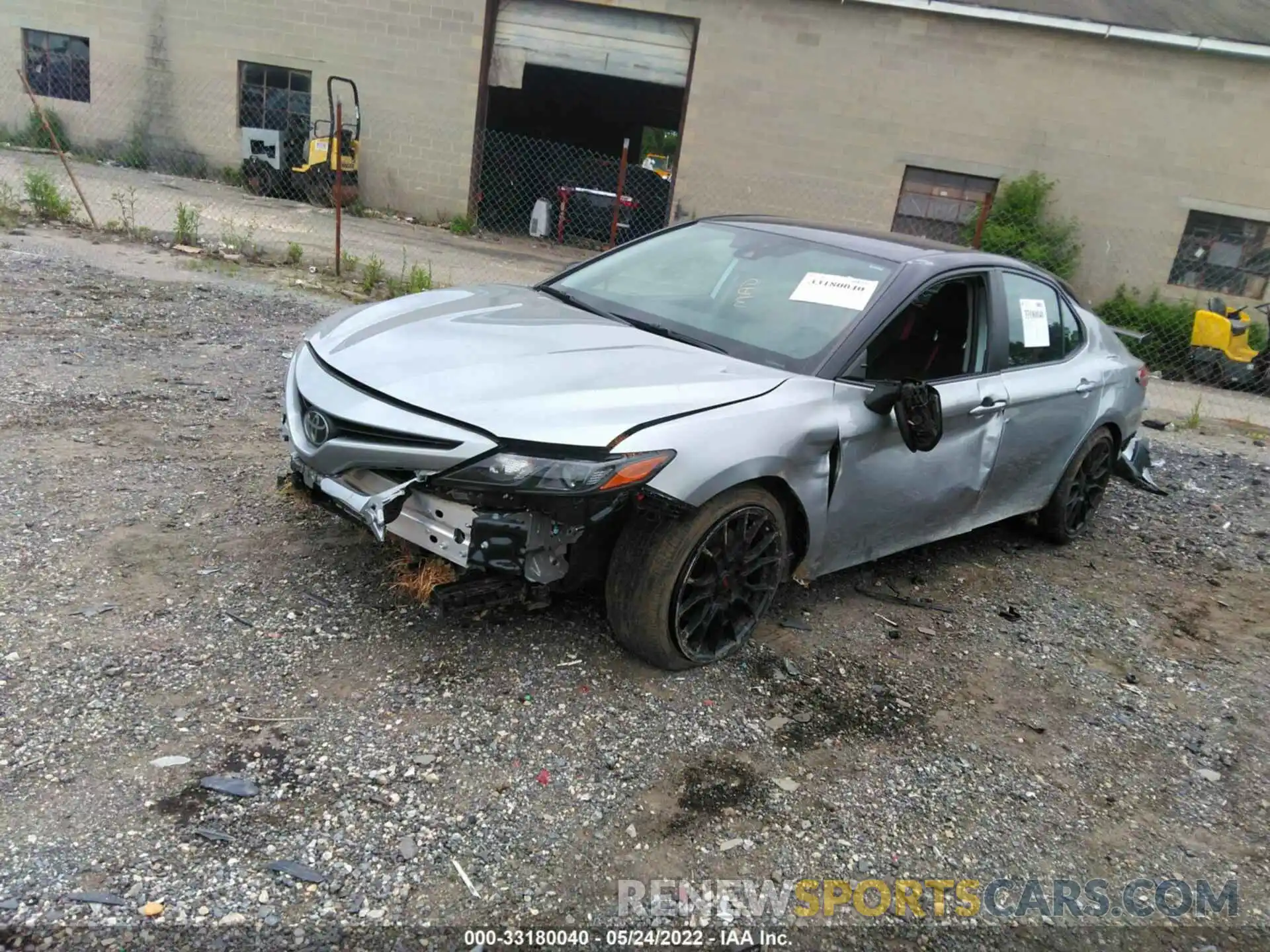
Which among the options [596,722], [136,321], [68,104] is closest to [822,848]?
[596,722]

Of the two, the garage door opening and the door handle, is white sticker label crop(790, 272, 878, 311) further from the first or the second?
the garage door opening

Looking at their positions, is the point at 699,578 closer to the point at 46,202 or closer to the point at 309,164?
the point at 46,202

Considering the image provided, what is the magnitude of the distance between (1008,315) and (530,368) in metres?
2.42

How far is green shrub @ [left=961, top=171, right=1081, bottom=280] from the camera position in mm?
13961

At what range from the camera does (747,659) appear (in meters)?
3.54

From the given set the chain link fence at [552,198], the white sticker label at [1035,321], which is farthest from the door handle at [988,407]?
the chain link fence at [552,198]

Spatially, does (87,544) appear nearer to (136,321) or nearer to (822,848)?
(822,848)

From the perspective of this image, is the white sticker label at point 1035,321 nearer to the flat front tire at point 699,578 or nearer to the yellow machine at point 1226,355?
the flat front tire at point 699,578

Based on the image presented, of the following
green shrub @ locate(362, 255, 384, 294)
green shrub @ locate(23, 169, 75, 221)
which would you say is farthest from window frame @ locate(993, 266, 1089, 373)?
green shrub @ locate(23, 169, 75, 221)

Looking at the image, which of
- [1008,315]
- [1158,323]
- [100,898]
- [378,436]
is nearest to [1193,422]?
[1008,315]

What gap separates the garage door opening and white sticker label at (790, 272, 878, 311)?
9.18 metres

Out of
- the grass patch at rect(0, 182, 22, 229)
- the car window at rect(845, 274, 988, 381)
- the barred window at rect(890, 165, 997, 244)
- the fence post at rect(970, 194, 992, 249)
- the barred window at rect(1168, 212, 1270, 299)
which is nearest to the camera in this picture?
the car window at rect(845, 274, 988, 381)

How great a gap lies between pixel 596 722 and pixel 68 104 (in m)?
17.7

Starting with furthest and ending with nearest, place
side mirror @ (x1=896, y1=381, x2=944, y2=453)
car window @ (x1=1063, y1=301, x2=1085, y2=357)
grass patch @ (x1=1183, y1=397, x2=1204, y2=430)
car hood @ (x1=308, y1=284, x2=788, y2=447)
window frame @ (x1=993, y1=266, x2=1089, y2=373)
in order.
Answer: grass patch @ (x1=1183, y1=397, x2=1204, y2=430), car window @ (x1=1063, y1=301, x2=1085, y2=357), window frame @ (x1=993, y1=266, x2=1089, y2=373), side mirror @ (x1=896, y1=381, x2=944, y2=453), car hood @ (x1=308, y1=284, x2=788, y2=447)
